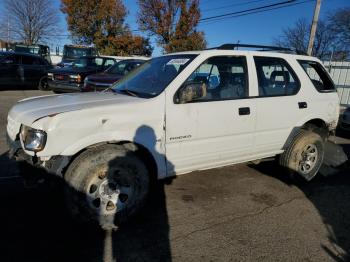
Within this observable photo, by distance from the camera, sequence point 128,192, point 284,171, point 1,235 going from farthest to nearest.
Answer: point 284,171 < point 128,192 < point 1,235

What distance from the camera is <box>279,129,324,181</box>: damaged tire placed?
4.77 metres

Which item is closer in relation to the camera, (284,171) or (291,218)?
(291,218)

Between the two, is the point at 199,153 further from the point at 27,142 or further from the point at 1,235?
the point at 1,235

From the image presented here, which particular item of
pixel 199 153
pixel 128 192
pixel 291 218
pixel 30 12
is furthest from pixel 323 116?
pixel 30 12

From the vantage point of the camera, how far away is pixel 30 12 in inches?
1977

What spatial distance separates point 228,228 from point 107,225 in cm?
127

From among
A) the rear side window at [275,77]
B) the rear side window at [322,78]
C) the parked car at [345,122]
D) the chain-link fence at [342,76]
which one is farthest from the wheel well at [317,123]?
the chain-link fence at [342,76]

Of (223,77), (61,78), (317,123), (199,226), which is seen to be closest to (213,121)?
(223,77)

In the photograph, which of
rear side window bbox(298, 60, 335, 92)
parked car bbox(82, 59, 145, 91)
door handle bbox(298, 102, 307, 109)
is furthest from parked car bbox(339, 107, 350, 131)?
parked car bbox(82, 59, 145, 91)

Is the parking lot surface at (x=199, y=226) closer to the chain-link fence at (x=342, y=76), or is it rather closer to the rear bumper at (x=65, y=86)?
the rear bumper at (x=65, y=86)

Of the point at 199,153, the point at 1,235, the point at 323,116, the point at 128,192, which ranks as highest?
the point at 323,116

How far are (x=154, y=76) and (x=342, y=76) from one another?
1222 cm

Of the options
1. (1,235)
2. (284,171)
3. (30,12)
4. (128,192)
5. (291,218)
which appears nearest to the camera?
(1,235)

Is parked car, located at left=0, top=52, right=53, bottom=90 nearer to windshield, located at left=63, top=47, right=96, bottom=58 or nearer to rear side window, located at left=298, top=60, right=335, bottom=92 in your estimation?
windshield, located at left=63, top=47, right=96, bottom=58
